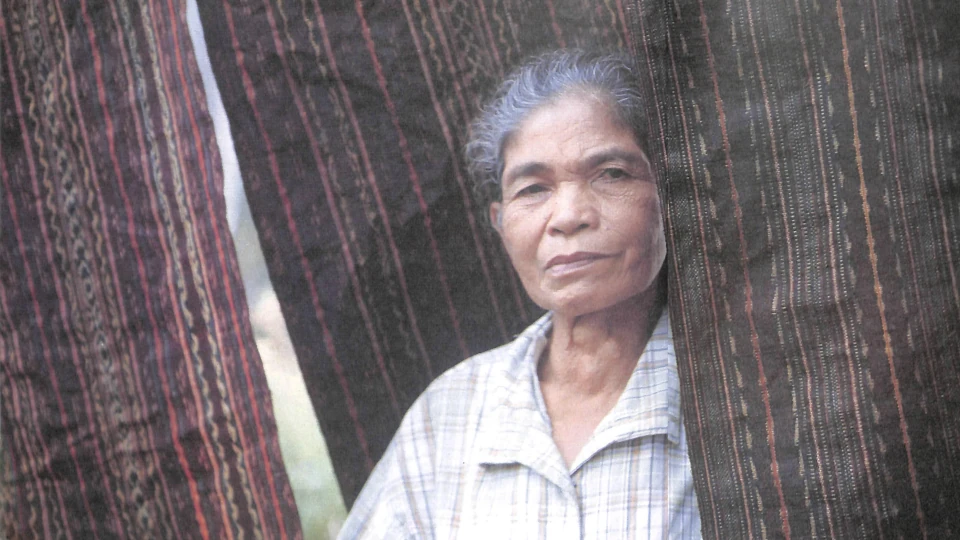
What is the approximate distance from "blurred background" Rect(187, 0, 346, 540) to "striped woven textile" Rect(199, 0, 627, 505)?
0.01 metres

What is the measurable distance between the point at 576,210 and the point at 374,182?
0.25m

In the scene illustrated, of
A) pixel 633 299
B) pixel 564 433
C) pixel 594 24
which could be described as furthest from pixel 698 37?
pixel 564 433

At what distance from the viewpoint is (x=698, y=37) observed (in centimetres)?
85

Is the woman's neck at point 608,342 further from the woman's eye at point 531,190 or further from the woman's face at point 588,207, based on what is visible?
the woman's eye at point 531,190

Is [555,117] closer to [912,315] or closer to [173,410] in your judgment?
[912,315]

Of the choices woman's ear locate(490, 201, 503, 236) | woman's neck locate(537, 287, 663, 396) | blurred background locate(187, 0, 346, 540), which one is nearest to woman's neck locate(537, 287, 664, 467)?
woman's neck locate(537, 287, 663, 396)

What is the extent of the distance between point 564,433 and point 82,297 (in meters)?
0.62

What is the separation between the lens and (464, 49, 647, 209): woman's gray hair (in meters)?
0.93

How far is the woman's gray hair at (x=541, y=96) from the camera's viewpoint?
927 mm

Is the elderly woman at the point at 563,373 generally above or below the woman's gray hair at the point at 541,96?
below

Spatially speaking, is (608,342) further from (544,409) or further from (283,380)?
(283,380)

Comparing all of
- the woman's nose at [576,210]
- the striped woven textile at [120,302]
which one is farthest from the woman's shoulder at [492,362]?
the striped woven textile at [120,302]

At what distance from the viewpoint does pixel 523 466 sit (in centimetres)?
93

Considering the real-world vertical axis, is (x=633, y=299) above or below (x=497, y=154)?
below
